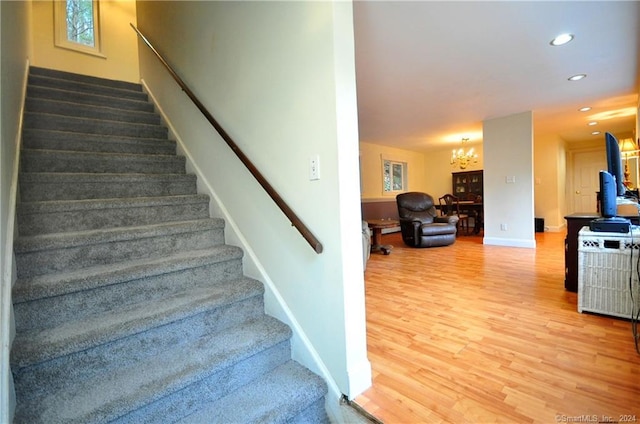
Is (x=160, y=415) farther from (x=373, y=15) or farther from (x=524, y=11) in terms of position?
(x=524, y=11)

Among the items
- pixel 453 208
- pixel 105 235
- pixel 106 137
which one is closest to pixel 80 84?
pixel 106 137

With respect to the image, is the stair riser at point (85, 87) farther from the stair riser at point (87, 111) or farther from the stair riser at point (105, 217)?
the stair riser at point (105, 217)

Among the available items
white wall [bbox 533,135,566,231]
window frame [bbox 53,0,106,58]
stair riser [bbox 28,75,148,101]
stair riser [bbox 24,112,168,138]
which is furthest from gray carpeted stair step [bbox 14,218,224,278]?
white wall [bbox 533,135,566,231]

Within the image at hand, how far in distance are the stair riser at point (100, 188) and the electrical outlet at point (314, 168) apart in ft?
4.53

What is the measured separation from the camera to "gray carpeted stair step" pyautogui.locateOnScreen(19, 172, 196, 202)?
180cm

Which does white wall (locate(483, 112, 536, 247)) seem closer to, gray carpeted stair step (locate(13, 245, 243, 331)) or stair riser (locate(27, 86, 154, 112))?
gray carpeted stair step (locate(13, 245, 243, 331))

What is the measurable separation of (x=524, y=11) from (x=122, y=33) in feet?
18.0

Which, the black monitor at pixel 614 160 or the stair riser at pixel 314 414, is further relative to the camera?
the black monitor at pixel 614 160

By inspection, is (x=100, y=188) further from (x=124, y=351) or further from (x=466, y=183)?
(x=466, y=183)

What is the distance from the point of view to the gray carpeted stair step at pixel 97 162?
1963mm

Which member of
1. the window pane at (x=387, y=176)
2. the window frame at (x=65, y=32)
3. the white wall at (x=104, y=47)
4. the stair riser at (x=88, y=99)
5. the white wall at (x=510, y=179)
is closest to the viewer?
the stair riser at (x=88, y=99)

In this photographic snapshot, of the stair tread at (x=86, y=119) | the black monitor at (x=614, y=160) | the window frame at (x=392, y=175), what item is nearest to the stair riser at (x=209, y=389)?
the stair tread at (x=86, y=119)

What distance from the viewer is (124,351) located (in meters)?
1.26

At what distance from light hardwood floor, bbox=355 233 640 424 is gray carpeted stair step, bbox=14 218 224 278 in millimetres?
1335
